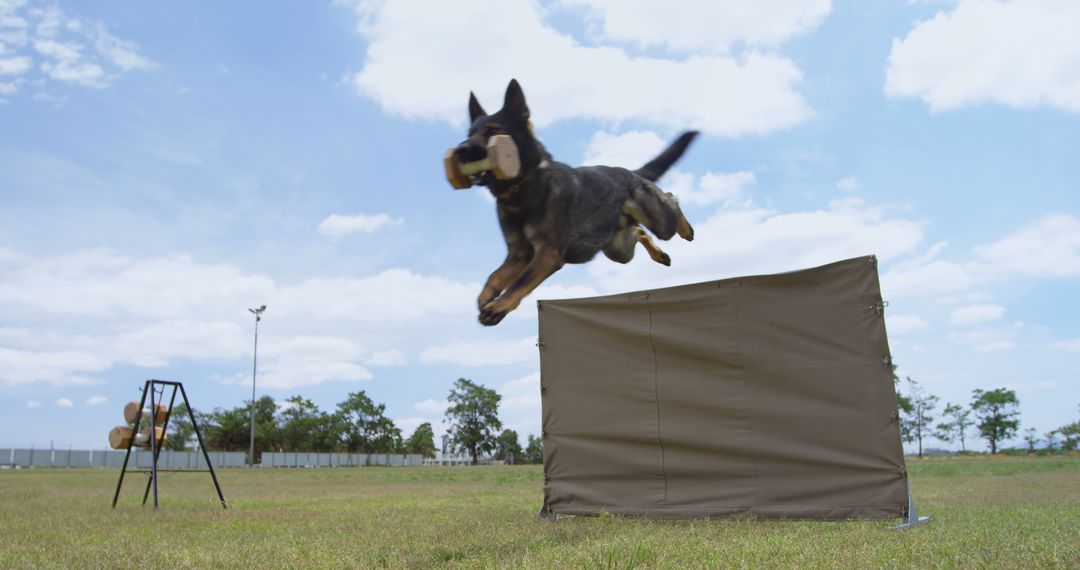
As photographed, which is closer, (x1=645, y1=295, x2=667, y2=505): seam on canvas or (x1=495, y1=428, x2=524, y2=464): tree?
(x1=645, y1=295, x2=667, y2=505): seam on canvas

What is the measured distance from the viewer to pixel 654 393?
10844 mm

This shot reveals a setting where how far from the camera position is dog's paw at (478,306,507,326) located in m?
3.05

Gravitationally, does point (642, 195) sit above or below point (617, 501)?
above

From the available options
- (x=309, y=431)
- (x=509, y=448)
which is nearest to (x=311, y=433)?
(x=309, y=431)

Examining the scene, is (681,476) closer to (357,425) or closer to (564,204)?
(564,204)

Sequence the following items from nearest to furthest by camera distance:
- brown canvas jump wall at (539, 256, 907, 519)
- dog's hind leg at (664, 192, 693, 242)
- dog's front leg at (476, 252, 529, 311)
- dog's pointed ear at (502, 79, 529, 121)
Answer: dog's pointed ear at (502, 79, 529, 121)
dog's front leg at (476, 252, 529, 311)
dog's hind leg at (664, 192, 693, 242)
brown canvas jump wall at (539, 256, 907, 519)

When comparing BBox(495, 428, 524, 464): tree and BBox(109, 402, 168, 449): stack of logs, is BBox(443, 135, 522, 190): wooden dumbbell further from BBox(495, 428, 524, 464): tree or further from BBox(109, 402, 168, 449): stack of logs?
BBox(495, 428, 524, 464): tree

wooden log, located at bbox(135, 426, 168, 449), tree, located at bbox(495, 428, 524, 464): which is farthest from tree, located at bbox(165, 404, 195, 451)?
wooden log, located at bbox(135, 426, 168, 449)

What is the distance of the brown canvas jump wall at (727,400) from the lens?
953cm

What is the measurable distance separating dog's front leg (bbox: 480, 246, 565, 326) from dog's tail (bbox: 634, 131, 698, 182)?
1.13 meters

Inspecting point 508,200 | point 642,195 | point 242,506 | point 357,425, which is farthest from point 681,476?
point 357,425

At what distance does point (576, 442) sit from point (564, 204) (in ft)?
28.0

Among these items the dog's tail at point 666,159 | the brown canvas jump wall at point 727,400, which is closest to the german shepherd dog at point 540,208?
the dog's tail at point 666,159

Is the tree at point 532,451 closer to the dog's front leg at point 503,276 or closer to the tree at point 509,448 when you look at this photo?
the tree at point 509,448
